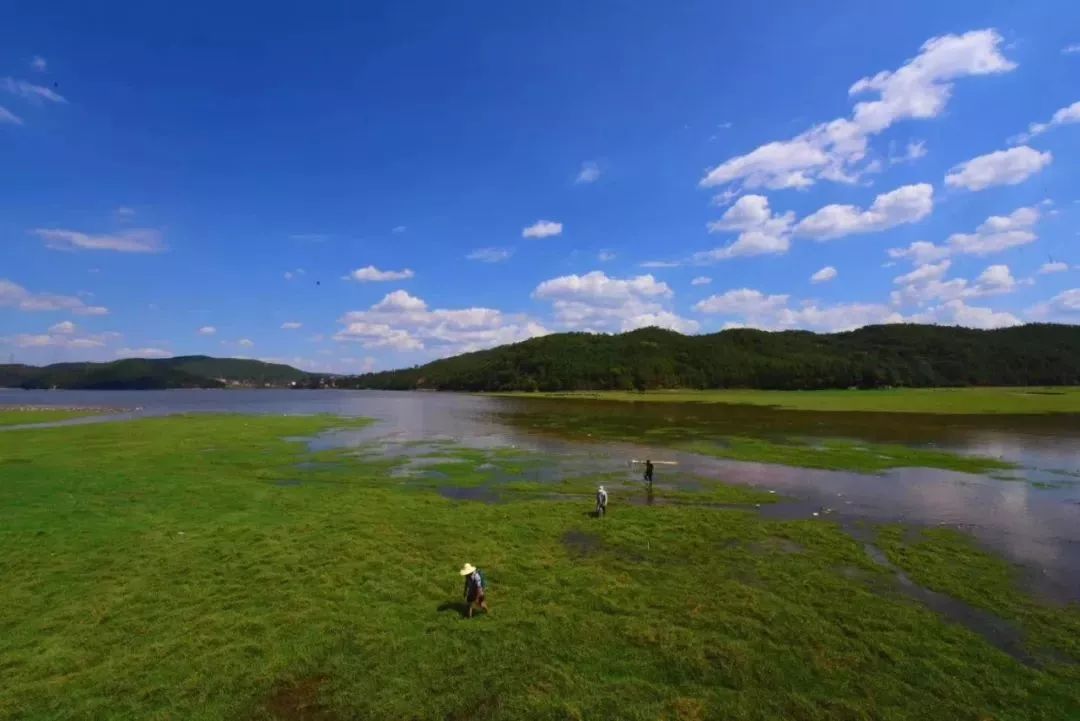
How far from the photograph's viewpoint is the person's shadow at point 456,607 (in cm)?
1716

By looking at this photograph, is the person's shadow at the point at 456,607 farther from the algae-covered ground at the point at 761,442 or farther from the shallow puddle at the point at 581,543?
the algae-covered ground at the point at 761,442

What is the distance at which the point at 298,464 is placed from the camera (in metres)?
46.7

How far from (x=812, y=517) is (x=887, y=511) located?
5.16 meters

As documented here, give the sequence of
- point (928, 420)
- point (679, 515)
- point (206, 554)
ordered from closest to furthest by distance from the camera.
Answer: point (206, 554)
point (679, 515)
point (928, 420)

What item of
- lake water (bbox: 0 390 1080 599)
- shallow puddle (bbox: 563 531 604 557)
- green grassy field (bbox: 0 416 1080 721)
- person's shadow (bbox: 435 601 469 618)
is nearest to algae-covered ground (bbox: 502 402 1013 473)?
lake water (bbox: 0 390 1080 599)

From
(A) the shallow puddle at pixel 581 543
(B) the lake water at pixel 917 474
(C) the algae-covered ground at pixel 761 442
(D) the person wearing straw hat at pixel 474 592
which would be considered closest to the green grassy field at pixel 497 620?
(A) the shallow puddle at pixel 581 543

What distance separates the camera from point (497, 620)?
54.8 feet

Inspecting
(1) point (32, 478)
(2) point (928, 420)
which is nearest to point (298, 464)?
(1) point (32, 478)

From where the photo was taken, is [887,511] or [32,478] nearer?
[887,511]

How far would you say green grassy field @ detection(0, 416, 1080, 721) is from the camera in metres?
A: 12.8

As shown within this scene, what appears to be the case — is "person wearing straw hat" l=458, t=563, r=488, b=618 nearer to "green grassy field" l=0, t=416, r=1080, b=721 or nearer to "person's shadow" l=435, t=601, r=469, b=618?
"person's shadow" l=435, t=601, r=469, b=618

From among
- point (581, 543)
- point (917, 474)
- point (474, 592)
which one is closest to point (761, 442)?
point (917, 474)

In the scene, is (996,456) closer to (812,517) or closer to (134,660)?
(812,517)

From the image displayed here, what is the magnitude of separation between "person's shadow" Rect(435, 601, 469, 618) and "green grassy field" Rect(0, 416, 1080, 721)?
20cm
